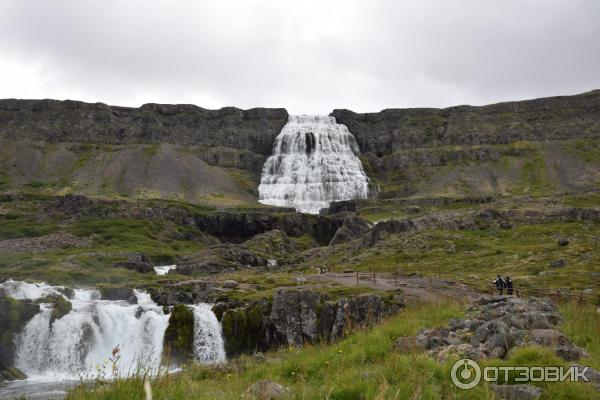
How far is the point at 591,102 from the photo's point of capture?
163500 millimetres

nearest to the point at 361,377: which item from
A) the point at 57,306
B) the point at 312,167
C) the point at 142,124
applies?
the point at 57,306

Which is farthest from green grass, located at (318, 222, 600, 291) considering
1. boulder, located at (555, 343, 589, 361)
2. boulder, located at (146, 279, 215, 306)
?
boulder, located at (555, 343, 589, 361)

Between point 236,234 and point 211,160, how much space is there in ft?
203

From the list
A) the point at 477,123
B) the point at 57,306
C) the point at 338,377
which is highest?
the point at 477,123

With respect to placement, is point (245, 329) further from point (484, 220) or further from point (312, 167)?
point (312, 167)

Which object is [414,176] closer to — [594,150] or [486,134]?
[486,134]

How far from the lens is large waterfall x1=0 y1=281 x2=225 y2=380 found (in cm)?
3372

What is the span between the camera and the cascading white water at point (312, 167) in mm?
146250

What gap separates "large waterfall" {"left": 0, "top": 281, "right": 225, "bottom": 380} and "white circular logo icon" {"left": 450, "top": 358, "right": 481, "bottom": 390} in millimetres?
27065

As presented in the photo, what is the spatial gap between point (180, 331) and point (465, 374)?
2922 cm

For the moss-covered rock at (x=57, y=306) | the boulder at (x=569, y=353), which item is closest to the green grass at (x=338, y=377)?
the boulder at (x=569, y=353)

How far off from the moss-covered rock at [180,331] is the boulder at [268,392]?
2677cm

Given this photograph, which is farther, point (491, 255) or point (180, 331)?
point (491, 255)

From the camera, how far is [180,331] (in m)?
35.1
